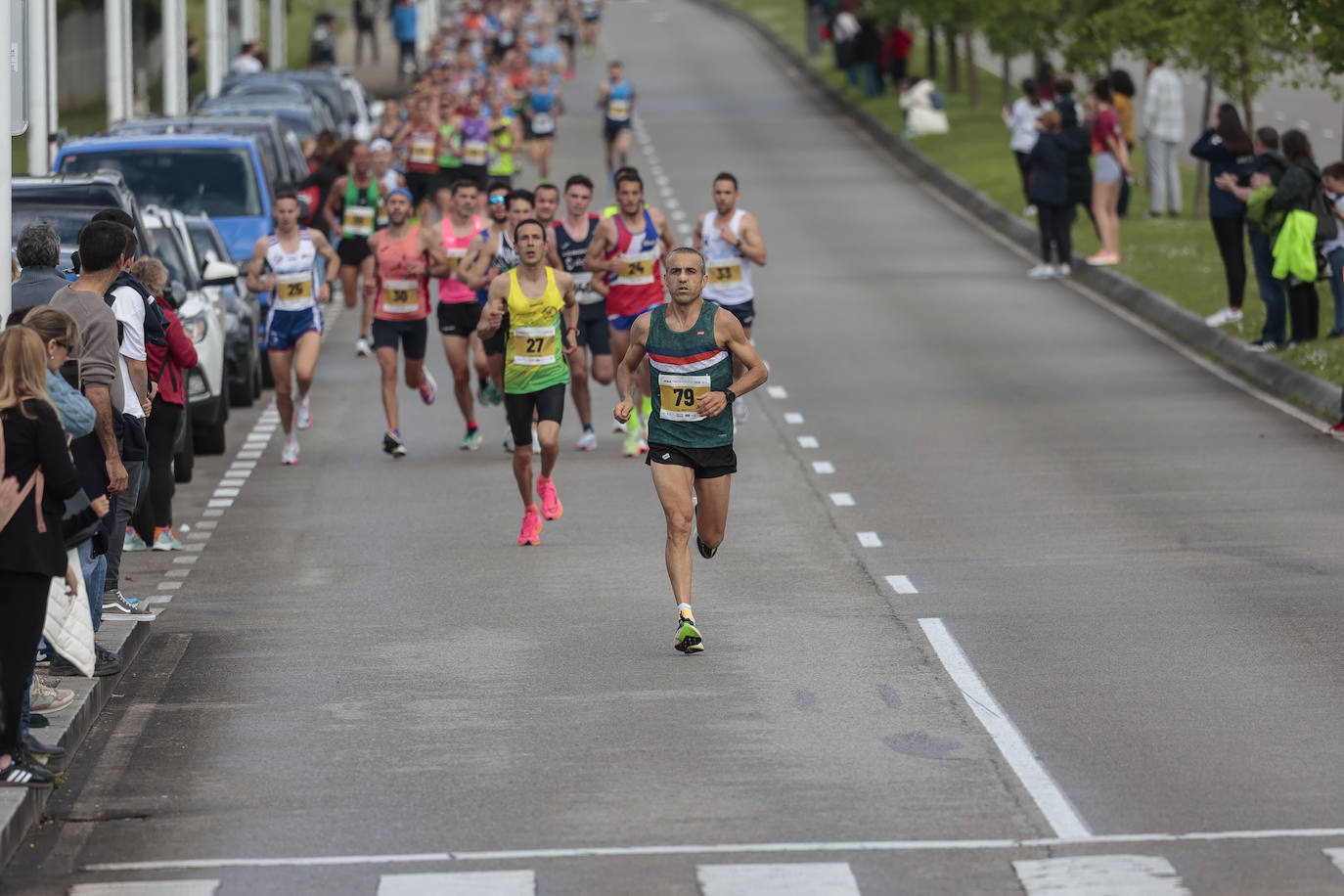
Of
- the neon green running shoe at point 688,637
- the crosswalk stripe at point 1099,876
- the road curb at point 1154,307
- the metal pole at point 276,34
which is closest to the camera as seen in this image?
the crosswalk stripe at point 1099,876

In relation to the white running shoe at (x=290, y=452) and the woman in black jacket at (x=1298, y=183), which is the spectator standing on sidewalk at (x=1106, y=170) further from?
the white running shoe at (x=290, y=452)

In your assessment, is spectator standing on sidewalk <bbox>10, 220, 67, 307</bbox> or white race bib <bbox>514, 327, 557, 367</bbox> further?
white race bib <bbox>514, 327, 557, 367</bbox>

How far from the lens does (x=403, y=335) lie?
19859mm

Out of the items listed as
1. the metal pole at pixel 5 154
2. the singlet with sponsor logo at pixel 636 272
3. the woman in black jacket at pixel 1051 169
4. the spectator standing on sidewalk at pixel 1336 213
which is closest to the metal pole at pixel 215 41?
the woman in black jacket at pixel 1051 169

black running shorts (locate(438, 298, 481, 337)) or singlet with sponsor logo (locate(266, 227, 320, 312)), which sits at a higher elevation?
singlet with sponsor logo (locate(266, 227, 320, 312))

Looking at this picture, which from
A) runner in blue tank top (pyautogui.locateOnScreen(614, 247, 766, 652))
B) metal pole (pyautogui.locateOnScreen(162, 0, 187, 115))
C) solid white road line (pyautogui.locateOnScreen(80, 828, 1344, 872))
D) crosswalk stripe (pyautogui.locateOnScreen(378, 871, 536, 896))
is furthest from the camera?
metal pole (pyautogui.locateOnScreen(162, 0, 187, 115))

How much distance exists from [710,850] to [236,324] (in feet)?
44.3

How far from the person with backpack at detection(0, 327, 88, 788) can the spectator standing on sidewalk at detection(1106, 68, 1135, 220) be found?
23537 millimetres

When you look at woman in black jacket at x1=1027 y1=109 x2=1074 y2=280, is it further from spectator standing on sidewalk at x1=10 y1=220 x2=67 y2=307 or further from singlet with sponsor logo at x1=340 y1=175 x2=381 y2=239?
spectator standing on sidewalk at x1=10 y1=220 x2=67 y2=307

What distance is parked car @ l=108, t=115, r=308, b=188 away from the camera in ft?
87.8

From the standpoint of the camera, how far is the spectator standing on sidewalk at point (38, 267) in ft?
41.2

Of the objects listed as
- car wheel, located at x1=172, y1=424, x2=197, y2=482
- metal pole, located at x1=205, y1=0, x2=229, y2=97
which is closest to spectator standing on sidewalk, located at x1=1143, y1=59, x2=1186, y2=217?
metal pole, located at x1=205, y1=0, x2=229, y2=97

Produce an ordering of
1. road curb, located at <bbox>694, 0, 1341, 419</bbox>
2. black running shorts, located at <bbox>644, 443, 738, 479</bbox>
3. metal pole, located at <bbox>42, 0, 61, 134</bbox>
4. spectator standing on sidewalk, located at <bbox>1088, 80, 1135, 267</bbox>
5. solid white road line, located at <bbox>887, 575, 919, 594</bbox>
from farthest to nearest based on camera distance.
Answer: spectator standing on sidewalk, located at <bbox>1088, 80, 1135, 267</bbox> → metal pole, located at <bbox>42, 0, 61, 134</bbox> → road curb, located at <bbox>694, 0, 1341, 419</bbox> → solid white road line, located at <bbox>887, 575, 919, 594</bbox> → black running shorts, located at <bbox>644, 443, 738, 479</bbox>

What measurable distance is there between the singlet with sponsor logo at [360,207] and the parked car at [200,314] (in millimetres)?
4415
